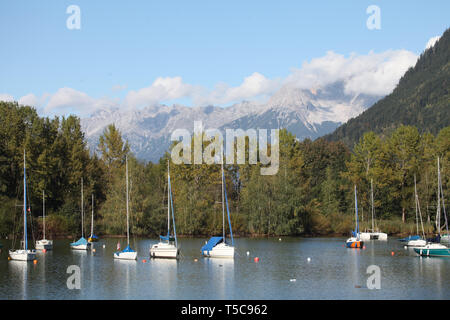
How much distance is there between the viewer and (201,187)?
115062mm

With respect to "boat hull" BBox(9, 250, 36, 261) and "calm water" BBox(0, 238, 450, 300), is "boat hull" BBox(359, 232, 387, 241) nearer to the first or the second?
"calm water" BBox(0, 238, 450, 300)

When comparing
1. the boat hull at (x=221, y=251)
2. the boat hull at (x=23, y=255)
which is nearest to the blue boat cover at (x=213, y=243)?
the boat hull at (x=221, y=251)

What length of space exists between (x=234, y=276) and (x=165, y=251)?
14581mm

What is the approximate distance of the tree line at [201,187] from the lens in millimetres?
100750

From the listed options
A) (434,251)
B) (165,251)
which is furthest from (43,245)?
(434,251)

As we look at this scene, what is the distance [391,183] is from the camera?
11519 centimetres

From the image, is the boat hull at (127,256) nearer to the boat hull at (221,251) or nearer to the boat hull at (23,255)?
the boat hull at (221,251)

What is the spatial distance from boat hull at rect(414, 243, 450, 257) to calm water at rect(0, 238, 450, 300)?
0.92 m

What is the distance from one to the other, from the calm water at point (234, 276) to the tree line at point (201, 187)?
81.1ft

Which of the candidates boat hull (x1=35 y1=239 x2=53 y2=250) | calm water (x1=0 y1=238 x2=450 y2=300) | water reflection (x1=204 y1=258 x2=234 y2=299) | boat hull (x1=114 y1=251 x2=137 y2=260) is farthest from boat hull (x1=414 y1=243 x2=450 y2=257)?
boat hull (x1=35 y1=239 x2=53 y2=250)

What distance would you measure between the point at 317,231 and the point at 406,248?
30593mm

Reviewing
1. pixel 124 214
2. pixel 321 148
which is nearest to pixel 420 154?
pixel 321 148

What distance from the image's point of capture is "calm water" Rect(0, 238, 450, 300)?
4347cm
